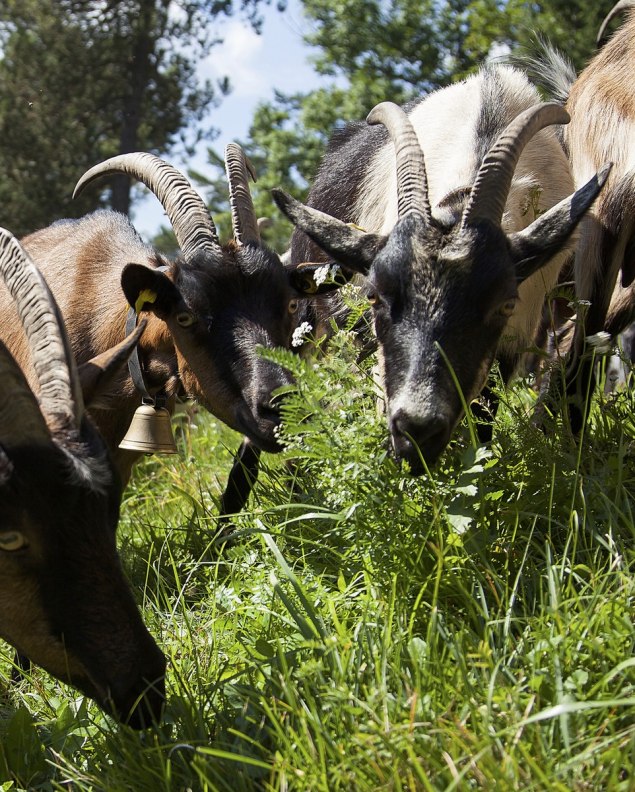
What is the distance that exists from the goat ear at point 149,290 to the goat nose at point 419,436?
5.39 ft

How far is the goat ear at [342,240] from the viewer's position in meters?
4.56

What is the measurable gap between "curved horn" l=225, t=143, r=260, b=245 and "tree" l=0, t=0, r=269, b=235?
15015 millimetres

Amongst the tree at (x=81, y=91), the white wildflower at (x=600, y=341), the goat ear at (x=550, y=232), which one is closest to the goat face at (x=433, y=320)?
the goat ear at (x=550, y=232)

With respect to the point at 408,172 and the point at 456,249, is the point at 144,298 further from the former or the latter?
the point at 456,249

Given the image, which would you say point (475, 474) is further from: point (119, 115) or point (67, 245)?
point (119, 115)

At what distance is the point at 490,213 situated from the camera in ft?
14.1

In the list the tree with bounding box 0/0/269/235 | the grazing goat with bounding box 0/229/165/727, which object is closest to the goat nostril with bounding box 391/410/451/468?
the grazing goat with bounding box 0/229/165/727

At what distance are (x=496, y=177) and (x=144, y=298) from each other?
1833mm

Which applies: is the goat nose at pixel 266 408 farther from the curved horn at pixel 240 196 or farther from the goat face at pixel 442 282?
the curved horn at pixel 240 196

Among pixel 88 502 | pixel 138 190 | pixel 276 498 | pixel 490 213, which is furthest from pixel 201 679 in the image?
pixel 138 190

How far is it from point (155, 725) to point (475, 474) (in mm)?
1509

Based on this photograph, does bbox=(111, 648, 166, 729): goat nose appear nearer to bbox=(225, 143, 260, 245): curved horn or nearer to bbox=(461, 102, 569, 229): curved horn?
bbox=(461, 102, 569, 229): curved horn

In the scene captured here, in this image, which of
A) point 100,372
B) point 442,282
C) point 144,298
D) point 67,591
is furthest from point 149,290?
point 67,591

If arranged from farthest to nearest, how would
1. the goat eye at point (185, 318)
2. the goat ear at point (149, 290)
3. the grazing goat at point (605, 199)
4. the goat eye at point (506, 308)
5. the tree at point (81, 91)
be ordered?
1. the tree at point (81, 91)
2. the grazing goat at point (605, 199)
3. the goat eye at point (185, 318)
4. the goat ear at point (149, 290)
5. the goat eye at point (506, 308)
